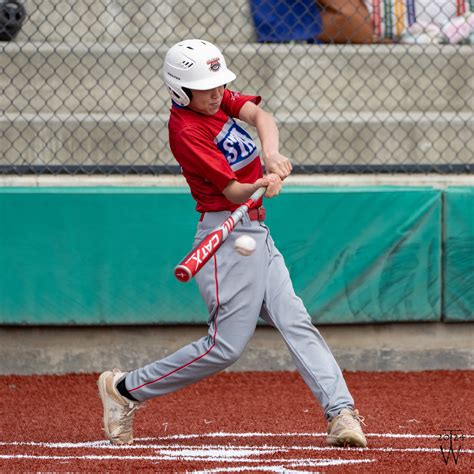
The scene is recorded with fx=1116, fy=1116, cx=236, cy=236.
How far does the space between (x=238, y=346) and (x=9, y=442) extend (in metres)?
1.12

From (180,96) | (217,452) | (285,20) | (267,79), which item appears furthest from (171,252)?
(285,20)

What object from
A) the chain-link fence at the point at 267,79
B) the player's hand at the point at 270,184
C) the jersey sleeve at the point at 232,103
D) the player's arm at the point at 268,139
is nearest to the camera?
the player's hand at the point at 270,184

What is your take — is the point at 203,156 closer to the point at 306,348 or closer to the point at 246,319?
the point at 246,319

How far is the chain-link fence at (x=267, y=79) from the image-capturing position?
7.59 metres

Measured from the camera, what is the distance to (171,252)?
677cm

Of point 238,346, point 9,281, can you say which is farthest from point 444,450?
point 9,281

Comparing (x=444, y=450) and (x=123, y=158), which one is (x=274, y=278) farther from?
(x=123, y=158)

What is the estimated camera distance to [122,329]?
686cm

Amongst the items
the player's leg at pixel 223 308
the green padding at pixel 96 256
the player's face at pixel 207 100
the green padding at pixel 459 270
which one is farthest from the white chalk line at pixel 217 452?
the green padding at pixel 459 270

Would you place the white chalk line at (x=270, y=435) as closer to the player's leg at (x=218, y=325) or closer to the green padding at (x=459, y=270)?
the player's leg at (x=218, y=325)

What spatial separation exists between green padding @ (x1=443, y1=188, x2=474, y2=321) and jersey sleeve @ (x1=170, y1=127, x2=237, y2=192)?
2779 millimetres

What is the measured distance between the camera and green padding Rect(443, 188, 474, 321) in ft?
22.4

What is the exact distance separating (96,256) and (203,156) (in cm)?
255

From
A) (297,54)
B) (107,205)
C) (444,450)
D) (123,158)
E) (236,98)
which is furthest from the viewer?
(297,54)
